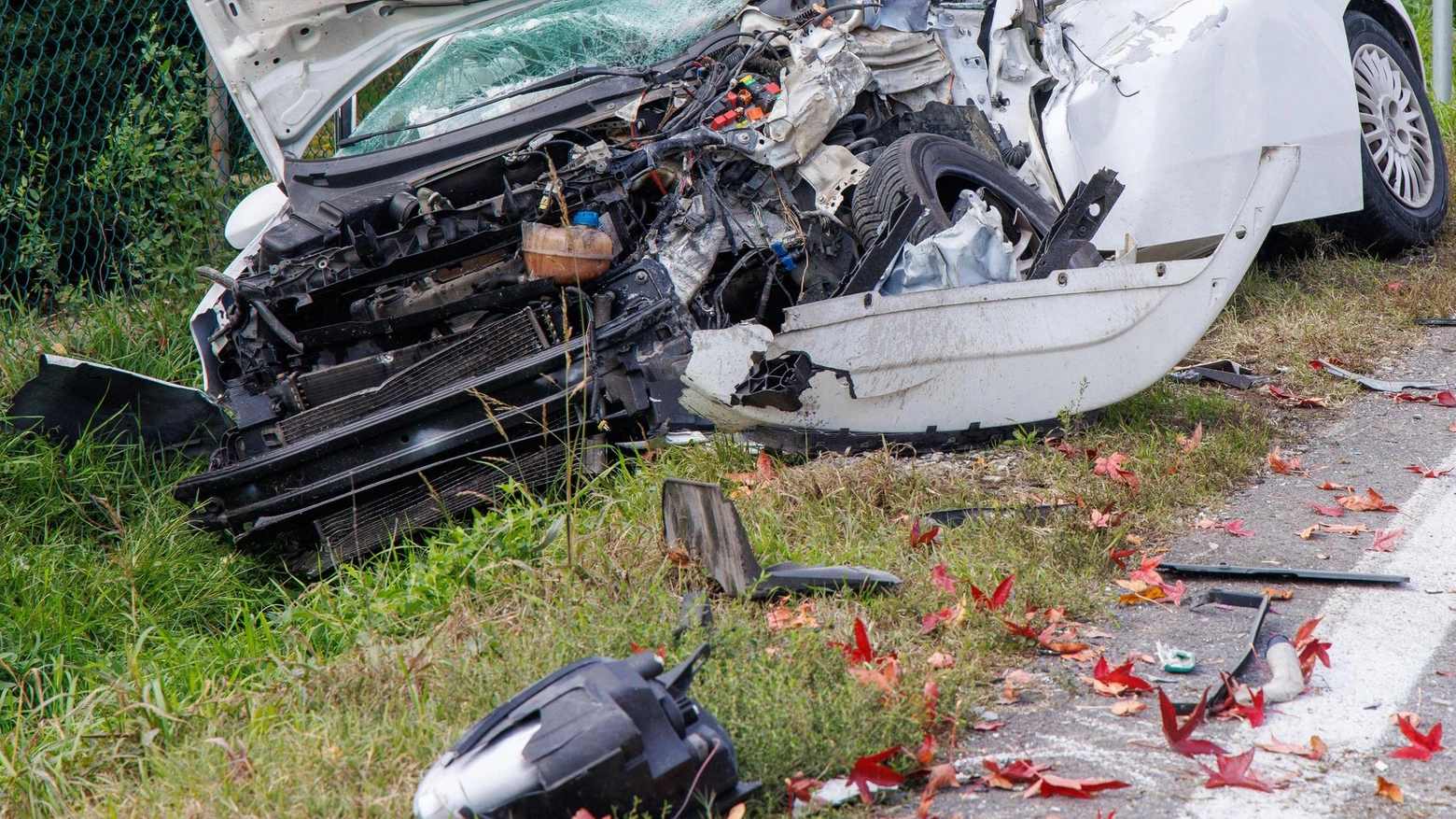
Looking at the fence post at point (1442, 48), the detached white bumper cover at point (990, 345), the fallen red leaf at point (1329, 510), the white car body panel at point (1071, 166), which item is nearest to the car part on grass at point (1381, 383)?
the white car body panel at point (1071, 166)

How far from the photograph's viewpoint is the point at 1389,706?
A: 240cm

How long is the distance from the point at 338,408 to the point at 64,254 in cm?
329

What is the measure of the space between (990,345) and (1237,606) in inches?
46.9

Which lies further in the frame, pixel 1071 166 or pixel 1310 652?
pixel 1071 166

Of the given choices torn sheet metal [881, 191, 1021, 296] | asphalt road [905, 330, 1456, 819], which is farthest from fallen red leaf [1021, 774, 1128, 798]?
torn sheet metal [881, 191, 1021, 296]

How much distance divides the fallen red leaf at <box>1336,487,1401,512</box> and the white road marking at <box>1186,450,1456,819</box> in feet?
0.18

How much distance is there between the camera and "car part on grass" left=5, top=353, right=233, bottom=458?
4.11 meters

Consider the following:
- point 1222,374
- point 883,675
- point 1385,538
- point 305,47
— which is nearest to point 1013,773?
point 883,675

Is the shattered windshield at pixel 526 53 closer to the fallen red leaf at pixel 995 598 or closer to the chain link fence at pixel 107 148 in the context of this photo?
the chain link fence at pixel 107 148

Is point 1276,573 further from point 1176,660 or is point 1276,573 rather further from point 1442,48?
point 1442,48

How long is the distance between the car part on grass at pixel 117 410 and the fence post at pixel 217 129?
6.87 ft

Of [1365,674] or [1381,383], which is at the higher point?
[1365,674]

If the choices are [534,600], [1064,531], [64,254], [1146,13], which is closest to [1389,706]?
[1064,531]

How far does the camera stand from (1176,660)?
2.60m
